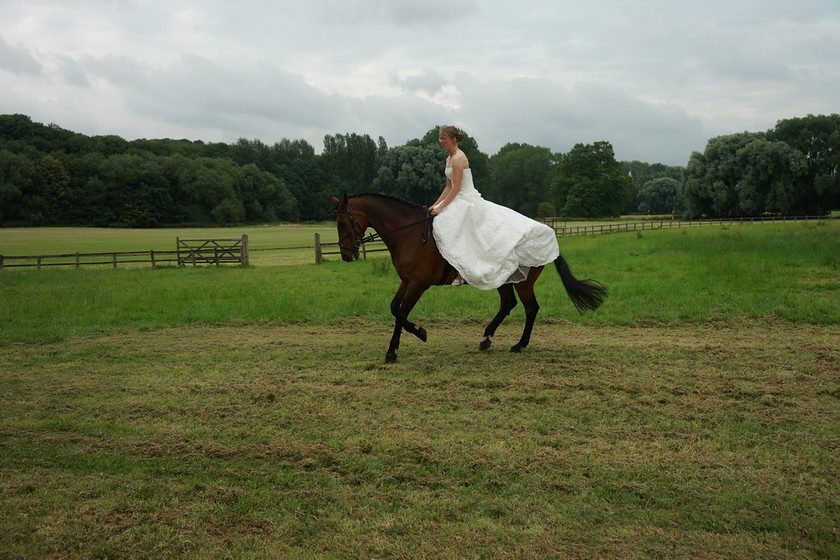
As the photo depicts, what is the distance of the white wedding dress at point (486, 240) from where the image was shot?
812 cm

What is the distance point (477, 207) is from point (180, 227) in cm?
6777

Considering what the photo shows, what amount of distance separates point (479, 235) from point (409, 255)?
1036 mm

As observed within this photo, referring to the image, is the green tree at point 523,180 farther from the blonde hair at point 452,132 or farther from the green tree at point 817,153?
the blonde hair at point 452,132

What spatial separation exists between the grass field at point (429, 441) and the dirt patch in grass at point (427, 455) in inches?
0.8

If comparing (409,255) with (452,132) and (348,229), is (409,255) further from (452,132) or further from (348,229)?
(452,132)

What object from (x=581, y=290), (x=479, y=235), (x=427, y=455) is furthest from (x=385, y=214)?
(x=427, y=455)

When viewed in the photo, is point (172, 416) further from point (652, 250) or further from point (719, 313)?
point (652, 250)

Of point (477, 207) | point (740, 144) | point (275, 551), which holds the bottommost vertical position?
point (275, 551)

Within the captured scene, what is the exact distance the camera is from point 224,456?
4594 millimetres

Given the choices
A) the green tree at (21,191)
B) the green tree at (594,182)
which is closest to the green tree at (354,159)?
the green tree at (594,182)

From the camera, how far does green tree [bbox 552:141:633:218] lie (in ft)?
260

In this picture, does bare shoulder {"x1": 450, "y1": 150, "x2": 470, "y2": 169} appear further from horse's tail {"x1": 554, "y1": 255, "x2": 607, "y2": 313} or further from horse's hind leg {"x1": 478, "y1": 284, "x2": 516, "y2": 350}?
horse's tail {"x1": 554, "y1": 255, "x2": 607, "y2": 313}

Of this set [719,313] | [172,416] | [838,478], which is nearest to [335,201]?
[172,416]

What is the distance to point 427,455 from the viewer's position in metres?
4.48
